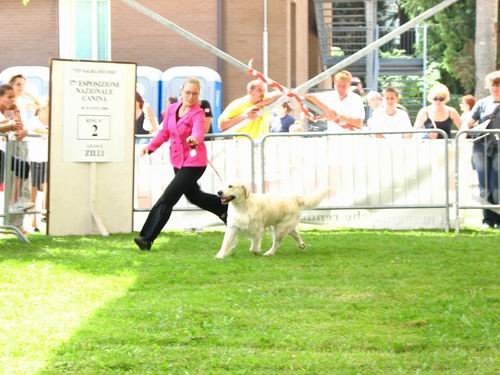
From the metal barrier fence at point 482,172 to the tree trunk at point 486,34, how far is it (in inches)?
599

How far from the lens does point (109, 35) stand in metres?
31.5

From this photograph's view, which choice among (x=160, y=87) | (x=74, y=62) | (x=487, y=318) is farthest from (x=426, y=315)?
(x=160, y=87)

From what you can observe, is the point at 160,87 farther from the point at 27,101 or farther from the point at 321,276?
the point at 321,276

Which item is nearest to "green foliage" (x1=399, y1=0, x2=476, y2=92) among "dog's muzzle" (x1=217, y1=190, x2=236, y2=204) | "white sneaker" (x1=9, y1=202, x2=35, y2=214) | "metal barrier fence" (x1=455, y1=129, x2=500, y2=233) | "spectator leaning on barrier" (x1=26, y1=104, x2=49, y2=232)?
"metal barrier fence" (x1=455, y1=129, x2=500, y2=233)

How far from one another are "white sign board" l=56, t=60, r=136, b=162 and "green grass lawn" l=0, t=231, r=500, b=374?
209cm

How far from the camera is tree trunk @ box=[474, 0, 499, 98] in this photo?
3195 centimetres

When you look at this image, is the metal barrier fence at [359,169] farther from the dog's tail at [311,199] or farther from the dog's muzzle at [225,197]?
the dog's muzzle at [225,197]

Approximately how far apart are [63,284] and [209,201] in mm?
4543

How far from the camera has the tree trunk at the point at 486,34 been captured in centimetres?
3195

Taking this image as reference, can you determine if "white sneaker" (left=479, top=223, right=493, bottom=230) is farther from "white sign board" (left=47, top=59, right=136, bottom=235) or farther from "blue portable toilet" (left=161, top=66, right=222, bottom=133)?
"blue portable toilet" (left=161, top=66, right=222, bottom=133)

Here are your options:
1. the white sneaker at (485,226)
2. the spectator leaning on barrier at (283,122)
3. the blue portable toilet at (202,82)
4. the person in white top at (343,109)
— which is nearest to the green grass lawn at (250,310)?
the white sneaker at (485,226)

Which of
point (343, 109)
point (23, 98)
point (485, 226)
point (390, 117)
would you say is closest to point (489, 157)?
point (485, 226)

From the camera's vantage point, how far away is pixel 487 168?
675 inches

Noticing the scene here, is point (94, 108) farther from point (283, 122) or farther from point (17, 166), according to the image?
point (283, 122)
